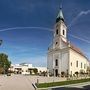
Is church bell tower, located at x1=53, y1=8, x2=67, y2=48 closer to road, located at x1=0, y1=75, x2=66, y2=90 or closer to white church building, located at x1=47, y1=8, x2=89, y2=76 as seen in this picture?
white church building, located at x1=47, y1=8, x2=89, y2=76

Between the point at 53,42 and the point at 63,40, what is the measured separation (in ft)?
14.1

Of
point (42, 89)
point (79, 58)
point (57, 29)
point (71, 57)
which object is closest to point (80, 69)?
point (79, 58)

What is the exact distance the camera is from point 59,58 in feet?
275

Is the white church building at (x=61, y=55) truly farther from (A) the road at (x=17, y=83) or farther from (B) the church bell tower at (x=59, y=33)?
(A) the road at (x=17, y=83)

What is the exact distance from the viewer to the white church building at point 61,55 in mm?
80312

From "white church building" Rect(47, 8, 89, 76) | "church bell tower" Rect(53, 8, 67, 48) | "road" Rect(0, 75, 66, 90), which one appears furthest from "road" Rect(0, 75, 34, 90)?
"church bell tower" Rect(53, 8, 67, 48)

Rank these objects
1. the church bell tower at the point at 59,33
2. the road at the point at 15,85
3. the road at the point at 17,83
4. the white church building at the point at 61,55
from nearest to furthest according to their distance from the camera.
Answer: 1. the road at the point at 15,85
2. the road at the point at 17,83
3. the white church building at the point at 61,55
4. the church bell tower at the point at 59,33

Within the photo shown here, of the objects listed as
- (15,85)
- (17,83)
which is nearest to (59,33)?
(17,83)

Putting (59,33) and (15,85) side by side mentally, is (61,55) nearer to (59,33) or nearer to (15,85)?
(59,33)

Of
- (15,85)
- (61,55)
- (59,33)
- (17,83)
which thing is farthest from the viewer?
(59,33)

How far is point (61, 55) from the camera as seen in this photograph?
83.2m

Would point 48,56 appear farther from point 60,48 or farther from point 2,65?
point 2,65

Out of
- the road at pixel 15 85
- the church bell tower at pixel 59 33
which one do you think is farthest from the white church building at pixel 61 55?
the road at pixel 15 85

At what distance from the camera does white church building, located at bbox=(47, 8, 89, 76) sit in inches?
3162
